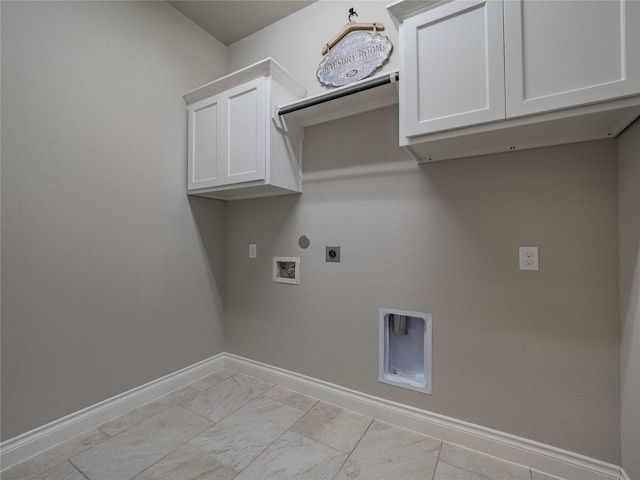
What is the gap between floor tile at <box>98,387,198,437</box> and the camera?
5.69 ft

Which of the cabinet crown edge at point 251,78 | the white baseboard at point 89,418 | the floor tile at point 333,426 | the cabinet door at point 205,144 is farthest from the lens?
Answer: the cabinet door at point 205,144

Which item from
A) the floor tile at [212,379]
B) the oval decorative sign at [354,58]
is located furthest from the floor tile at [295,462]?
the oval decorative sign at [354,58]

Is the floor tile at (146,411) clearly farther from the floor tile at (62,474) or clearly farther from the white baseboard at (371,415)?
the floor tile at (62,474)

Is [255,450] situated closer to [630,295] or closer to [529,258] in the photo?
[529,258]

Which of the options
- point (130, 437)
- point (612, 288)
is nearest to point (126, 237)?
point (130, 437)

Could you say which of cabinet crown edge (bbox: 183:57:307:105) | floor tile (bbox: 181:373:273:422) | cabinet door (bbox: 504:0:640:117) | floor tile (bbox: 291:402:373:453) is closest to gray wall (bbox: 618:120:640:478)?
cabinet door (bbox: 504:0:640:117)

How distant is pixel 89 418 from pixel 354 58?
283cm

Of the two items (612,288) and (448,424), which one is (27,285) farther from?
(612,288)

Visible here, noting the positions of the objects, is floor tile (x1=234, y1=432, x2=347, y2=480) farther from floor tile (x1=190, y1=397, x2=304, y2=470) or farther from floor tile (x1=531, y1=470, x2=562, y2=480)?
floor tile (x1=531, y1=470, x2=562, y2=480)

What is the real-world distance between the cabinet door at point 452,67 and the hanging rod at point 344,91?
184mm

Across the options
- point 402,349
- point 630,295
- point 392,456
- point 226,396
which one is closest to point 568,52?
A: point 630,295

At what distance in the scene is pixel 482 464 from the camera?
1444mm

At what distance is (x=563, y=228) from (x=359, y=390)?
1496mm

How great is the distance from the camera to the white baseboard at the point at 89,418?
57.1 inches
